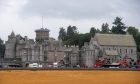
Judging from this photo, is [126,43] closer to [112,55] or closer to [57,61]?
[112,55]

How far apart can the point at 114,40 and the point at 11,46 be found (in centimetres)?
2905

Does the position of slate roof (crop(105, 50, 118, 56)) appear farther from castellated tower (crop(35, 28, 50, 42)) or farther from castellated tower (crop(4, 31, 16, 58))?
castellated tower (crop(4, 31, 16, 58))

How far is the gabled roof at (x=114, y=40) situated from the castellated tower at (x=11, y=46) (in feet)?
77.0

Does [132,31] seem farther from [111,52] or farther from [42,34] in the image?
[42,34]

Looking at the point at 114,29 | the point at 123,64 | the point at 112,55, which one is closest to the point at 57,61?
the point at 112,55

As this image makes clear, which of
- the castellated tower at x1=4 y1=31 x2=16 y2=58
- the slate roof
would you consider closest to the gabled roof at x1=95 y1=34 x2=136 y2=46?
the slate roof

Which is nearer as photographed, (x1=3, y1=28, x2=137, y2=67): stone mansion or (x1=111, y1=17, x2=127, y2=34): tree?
(x1=3, y1=28, x2=137, y2=67): stone mansion

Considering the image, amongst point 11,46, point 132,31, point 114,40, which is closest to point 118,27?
point 132,31

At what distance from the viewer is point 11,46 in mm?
126938

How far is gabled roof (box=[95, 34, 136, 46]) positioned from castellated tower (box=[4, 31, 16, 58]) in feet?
77.0

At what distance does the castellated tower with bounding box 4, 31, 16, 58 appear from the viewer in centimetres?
12631

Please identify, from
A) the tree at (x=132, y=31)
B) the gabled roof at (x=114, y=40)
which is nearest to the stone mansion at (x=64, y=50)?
the gabled roof at (x=114, y=40)

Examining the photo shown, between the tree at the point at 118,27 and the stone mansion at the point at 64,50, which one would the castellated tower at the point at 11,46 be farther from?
the tree at the point at 118,27

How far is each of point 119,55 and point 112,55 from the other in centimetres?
543
